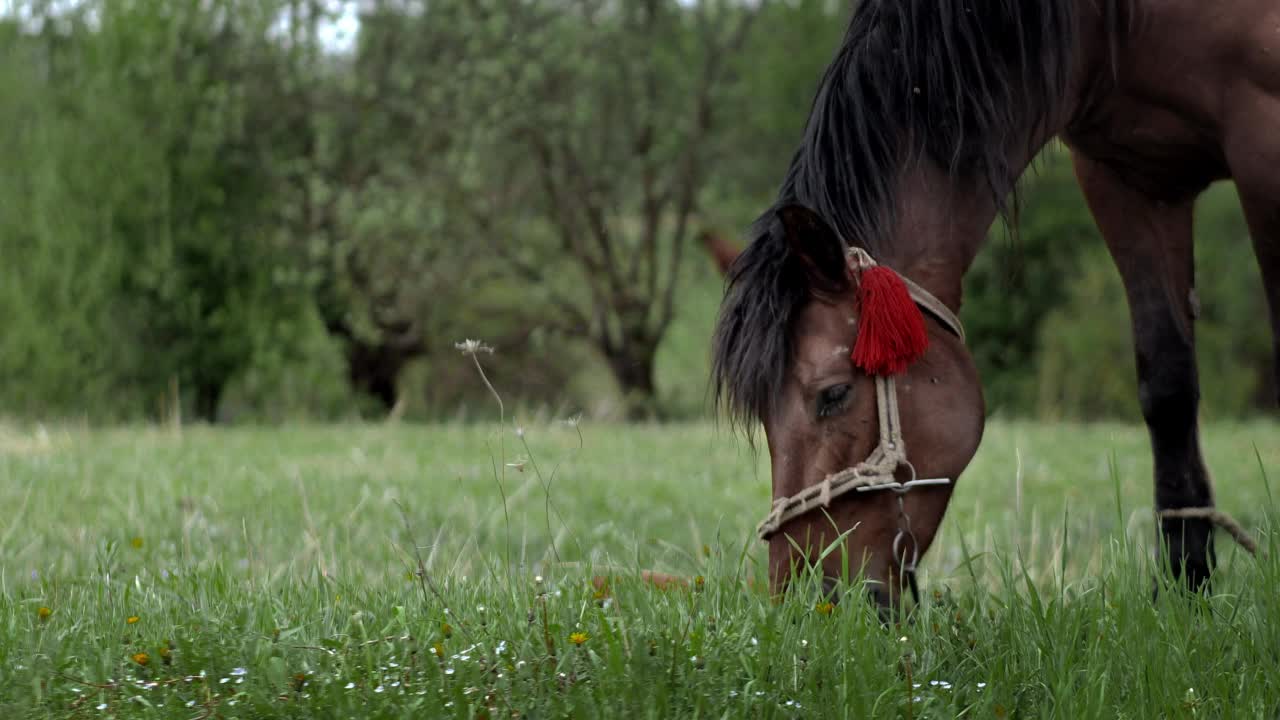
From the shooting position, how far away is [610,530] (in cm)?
520

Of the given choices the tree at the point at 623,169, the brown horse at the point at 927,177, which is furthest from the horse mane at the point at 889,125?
the tree at the point at 623,169

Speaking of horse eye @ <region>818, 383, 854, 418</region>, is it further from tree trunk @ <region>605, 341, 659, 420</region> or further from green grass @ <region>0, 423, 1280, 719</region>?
tree trunk @ <region>605, 341, 659, 420</region>

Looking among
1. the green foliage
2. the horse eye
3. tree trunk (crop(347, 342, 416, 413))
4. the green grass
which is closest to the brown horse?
the horse eye

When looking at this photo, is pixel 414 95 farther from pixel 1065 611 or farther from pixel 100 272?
pixel 1065 611

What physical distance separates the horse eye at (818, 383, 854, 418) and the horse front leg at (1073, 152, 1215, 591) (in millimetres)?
1408

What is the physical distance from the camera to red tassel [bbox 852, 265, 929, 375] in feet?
9.18

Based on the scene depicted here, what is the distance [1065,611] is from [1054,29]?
5.01 feet

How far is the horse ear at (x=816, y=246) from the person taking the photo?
8.98 ft

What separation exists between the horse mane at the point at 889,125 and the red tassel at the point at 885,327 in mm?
142

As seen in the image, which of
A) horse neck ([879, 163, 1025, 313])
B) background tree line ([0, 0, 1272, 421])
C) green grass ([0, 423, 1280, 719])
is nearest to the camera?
green grass ([0, 423, 1280, 719])

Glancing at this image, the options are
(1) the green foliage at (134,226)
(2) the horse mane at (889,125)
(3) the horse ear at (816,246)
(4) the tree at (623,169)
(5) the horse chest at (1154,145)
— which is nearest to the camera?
(3) the horse ear at (816,246)

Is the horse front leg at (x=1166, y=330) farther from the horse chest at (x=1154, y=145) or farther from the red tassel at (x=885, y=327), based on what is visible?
the red tassel at (x=885, y=327)

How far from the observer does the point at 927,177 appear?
9.96 ft

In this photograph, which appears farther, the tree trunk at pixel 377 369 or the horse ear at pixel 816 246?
the tree trunk at pixel 377 369
